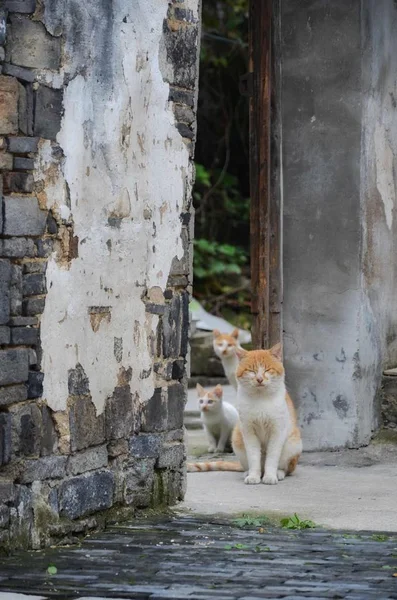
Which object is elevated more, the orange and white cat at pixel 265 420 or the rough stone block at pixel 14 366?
the rough stone block at pixel 14 366

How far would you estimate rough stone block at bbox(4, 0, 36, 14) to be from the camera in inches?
207

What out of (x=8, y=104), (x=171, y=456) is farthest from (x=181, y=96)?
(x=171, y=456)

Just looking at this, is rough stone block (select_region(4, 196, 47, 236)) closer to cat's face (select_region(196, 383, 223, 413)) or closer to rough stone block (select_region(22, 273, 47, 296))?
A: rough stone block (select_region(22, 273, 47, 296))

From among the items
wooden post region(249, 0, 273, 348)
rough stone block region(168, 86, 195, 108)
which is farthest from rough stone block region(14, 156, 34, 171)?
wooden post region(249, 0, 273, 348)

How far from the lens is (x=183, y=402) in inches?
260

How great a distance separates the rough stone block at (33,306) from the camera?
533 cm

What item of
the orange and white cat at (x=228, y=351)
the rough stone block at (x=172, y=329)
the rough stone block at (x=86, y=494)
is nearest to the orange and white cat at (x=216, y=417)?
the orange and white cat at (x=228, y=351)

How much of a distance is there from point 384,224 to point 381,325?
704mm

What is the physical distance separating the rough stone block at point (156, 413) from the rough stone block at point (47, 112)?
4.98 ft

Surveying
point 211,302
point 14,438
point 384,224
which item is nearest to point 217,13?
point 211,302

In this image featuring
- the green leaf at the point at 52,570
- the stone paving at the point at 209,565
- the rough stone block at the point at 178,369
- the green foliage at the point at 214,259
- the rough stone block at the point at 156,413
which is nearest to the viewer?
the stone paving at the point at 209,565

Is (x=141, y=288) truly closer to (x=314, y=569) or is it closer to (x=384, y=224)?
(x=314, y=569)

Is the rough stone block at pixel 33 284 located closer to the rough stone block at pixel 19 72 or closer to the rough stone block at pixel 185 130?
the rough stone block at pixel 19 72

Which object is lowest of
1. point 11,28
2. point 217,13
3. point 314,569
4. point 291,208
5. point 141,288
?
point 314,569
